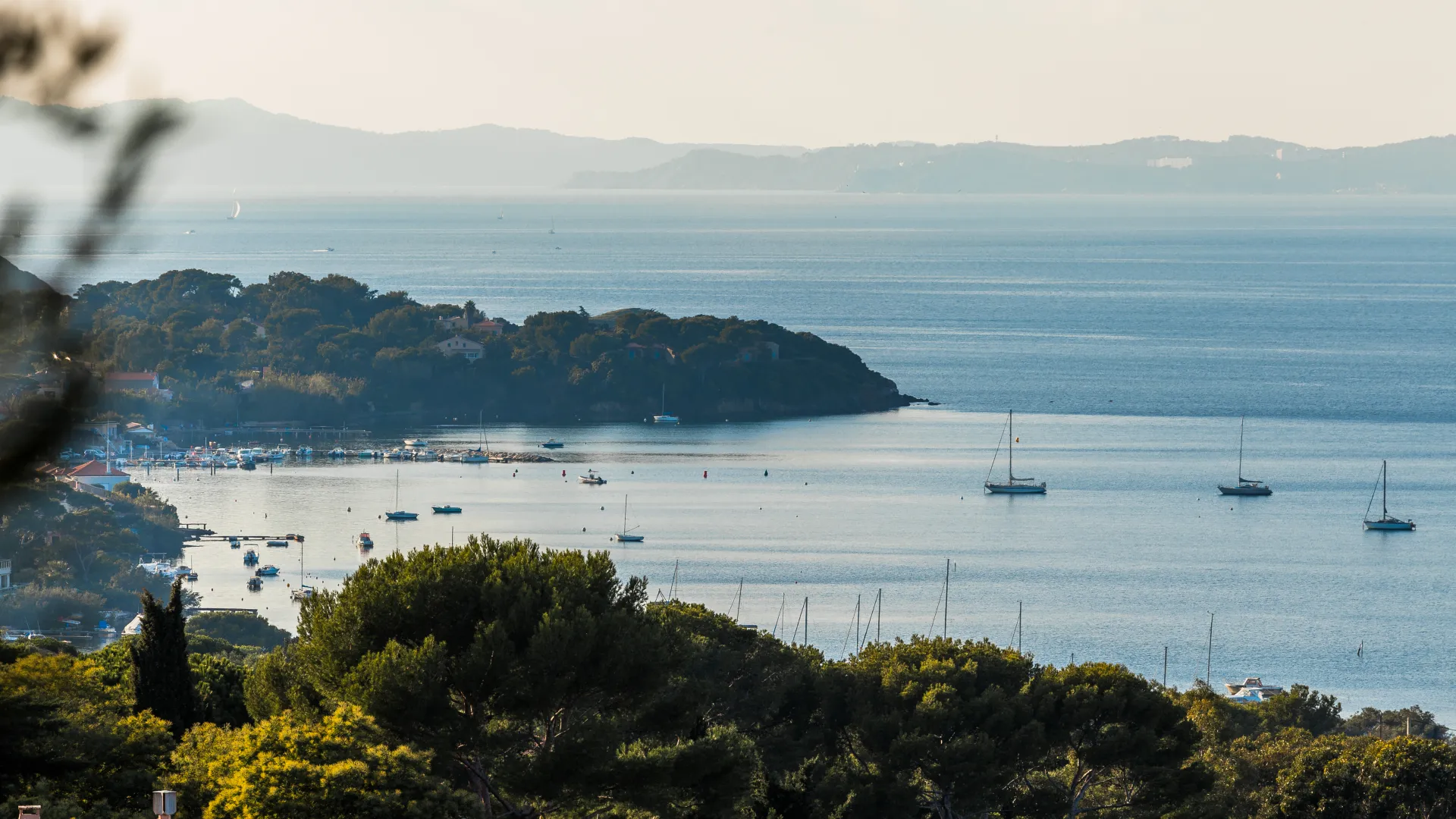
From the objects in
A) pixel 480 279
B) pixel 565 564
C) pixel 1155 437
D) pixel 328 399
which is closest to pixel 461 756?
pixel 565 564

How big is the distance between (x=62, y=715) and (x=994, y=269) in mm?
156703

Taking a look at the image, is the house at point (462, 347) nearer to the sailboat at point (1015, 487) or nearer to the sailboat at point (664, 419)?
the sailboat at point (664, 419)

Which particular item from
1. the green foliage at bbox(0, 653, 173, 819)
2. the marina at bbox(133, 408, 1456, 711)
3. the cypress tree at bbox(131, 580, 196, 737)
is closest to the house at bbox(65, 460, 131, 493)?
the marina at bbox(133, 408, 1456, 711)

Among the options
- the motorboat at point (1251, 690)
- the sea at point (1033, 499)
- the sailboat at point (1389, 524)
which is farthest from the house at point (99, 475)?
the sailboat at point (1389, 524)

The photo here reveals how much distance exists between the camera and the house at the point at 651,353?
84688 millimetres

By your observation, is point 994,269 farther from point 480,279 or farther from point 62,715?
point 62,715

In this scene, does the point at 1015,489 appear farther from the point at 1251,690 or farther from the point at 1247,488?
the point at 1251,690

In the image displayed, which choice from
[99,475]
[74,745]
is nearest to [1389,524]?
[99,475]

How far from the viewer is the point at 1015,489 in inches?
2467

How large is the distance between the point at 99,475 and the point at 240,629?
23193mm

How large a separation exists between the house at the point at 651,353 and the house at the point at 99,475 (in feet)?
98.6

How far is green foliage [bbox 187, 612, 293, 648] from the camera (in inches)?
1452

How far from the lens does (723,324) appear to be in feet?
284

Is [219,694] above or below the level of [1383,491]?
above
